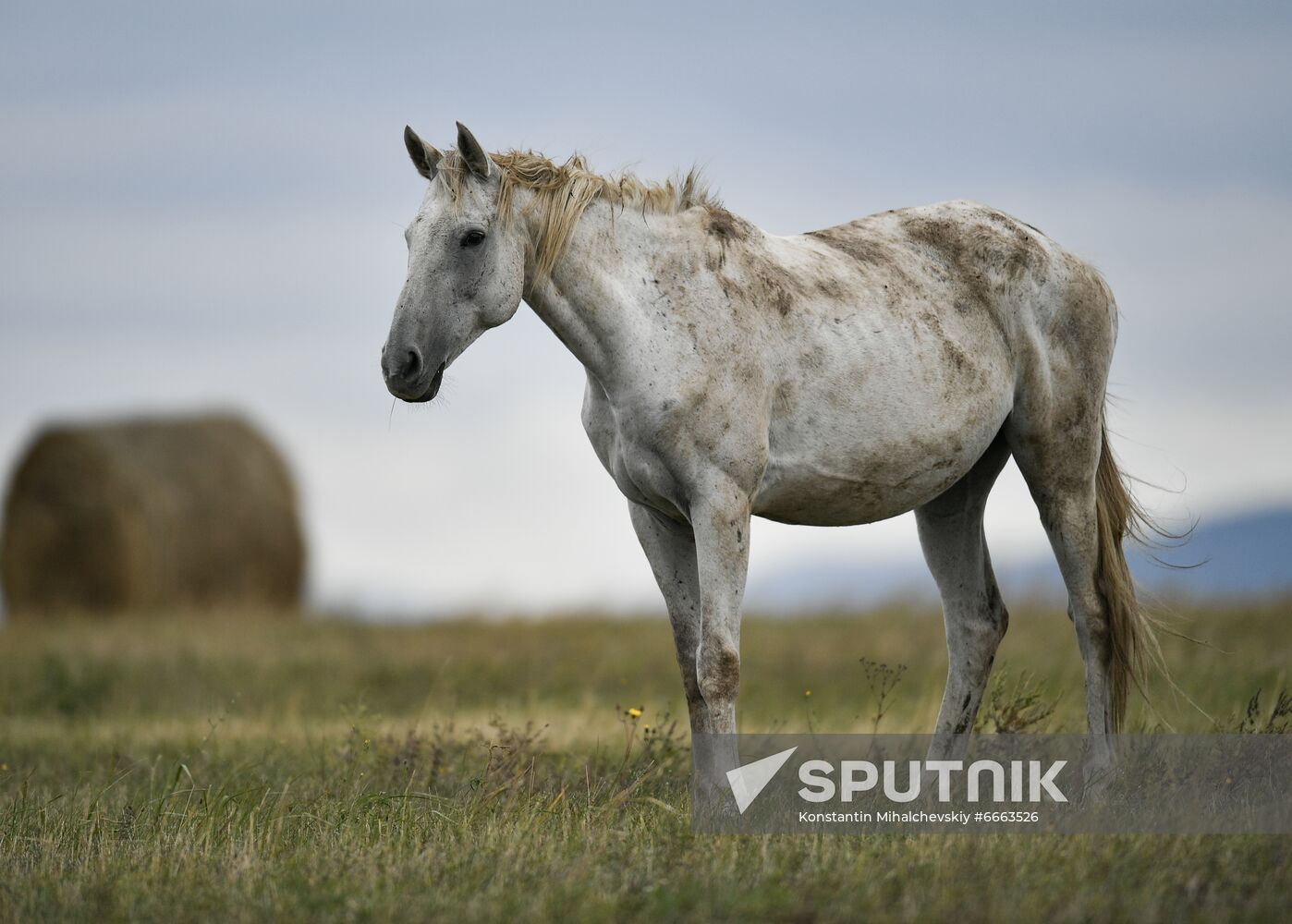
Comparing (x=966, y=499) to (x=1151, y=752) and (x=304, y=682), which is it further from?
(x=304, y=682)

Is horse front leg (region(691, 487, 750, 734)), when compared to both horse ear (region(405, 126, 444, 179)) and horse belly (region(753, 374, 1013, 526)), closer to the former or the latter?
horse belly (region(753, 374, 1013, 526))

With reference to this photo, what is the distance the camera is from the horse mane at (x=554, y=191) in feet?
16.1

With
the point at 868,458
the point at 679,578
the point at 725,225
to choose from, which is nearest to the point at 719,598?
the point at 679,578

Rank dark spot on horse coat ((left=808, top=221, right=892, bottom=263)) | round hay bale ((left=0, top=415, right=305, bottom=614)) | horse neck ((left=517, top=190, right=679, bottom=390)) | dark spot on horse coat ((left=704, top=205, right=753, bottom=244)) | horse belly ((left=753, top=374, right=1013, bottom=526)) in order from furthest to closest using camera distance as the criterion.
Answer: round hay bale ((left=0, top=415, right=305, bottom=614)), dark spot on horse coat ((left=808, top=221, right=892, bottom=263)), dark spot on horse coat ((left=704, top=205, right=753, bottom=244)), horse belly ((left=753, top=374, right=1013, bottom=526)), horse neck ((left=517, top=190, right=679, bottom=390))

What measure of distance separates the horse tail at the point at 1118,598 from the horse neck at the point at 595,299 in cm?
253

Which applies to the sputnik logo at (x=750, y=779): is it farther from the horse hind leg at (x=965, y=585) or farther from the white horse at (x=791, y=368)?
the horse hind leg at (x=965, y=585)

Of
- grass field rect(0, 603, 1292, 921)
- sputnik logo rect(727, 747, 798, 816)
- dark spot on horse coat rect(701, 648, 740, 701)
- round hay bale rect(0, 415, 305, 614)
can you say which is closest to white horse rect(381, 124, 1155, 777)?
dark spot on horse coat rect(701, 648, 740, 701)

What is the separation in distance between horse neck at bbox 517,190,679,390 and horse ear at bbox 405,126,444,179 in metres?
0.35

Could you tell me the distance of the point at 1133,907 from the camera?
11.6 ft

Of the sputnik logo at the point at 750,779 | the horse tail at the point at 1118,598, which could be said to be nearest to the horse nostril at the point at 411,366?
the sputnik logo at the point at 750,779

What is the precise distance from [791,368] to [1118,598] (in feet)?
6.56

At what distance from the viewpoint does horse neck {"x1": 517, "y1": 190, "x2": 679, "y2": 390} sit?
196 inches

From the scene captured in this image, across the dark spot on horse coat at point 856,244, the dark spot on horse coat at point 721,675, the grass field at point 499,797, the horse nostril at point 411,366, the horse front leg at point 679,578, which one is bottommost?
the grass field at point 499,797

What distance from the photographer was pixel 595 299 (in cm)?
499
